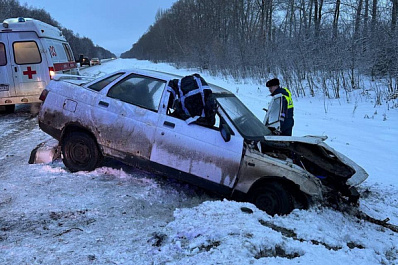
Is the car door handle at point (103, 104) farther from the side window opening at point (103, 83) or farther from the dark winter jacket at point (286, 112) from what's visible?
the dark winter jacket at point (286, 112)

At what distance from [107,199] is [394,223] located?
12.1 feet

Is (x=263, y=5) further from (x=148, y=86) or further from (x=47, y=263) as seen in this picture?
(x=47, y=263)

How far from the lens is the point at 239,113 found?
4473 millimetres

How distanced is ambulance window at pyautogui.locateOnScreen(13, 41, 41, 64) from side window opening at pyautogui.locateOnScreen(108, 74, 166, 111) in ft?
18.9

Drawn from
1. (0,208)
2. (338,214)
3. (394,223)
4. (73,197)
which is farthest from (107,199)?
(394,223)

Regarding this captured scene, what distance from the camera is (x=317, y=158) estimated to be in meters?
4.05

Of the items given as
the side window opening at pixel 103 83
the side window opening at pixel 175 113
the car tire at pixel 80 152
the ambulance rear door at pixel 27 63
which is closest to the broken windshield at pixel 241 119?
the side window opening at pixel 175 113

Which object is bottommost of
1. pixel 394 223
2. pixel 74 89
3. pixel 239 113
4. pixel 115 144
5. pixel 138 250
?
pixel 394 223

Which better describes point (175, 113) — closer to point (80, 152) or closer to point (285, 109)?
point (80, 152)

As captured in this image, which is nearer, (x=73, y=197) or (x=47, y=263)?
(x=47, y=263)

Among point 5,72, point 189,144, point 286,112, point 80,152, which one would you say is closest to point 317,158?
point 286,112

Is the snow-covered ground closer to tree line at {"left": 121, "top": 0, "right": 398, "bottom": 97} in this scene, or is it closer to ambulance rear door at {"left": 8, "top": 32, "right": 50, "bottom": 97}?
ambulance rear door at {"left": 8, "top": 32, "right": 50, "bottom": 97}

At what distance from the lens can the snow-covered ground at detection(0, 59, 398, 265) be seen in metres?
2.68

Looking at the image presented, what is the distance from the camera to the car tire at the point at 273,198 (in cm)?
367
